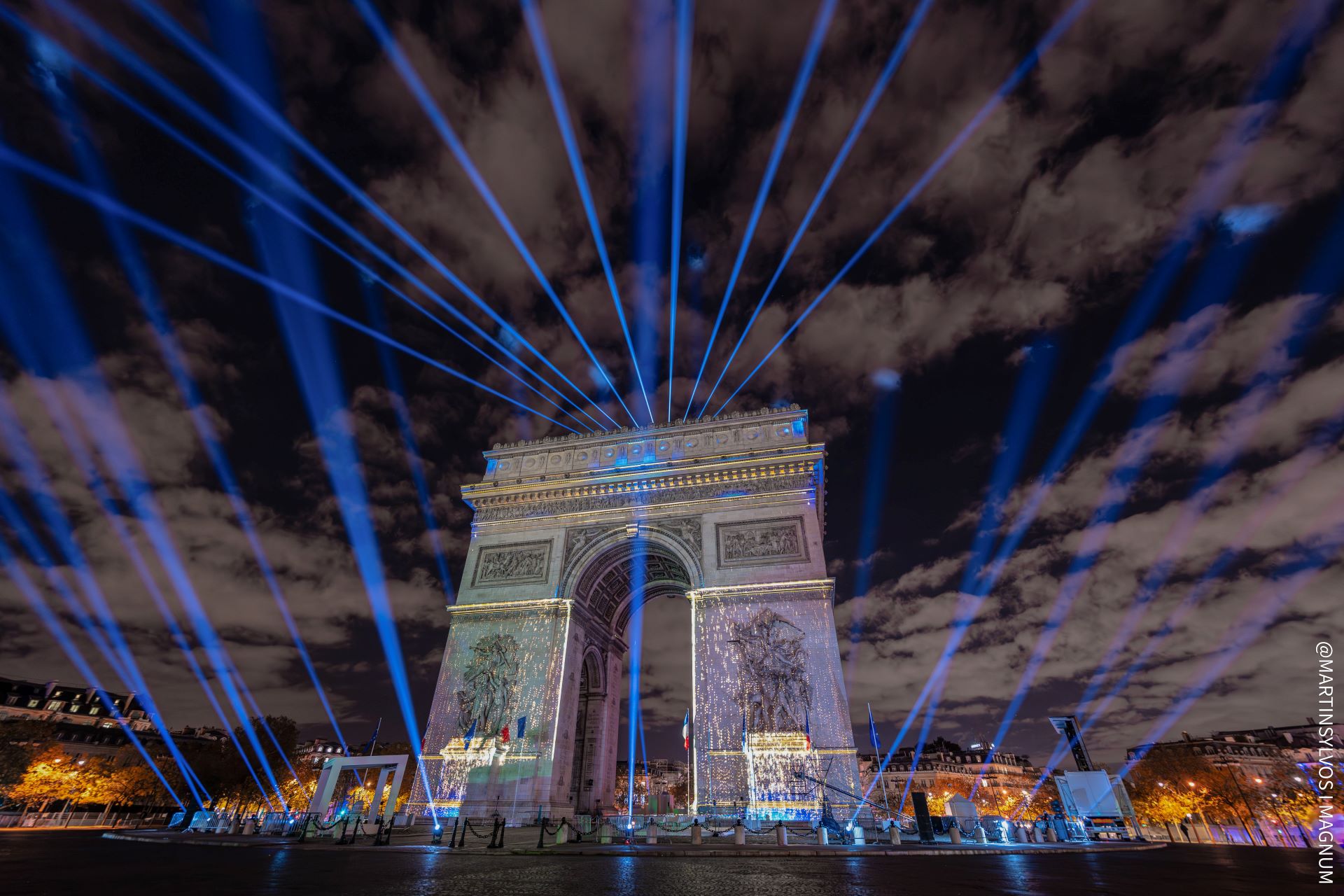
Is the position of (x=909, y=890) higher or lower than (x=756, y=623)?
lower

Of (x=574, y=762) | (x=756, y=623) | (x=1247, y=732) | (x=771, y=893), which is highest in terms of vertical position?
(x=1247, y=732)

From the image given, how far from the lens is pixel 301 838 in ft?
47.5

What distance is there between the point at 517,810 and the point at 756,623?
9972mm

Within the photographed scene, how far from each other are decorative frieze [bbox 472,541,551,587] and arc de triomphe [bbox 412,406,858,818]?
67mm

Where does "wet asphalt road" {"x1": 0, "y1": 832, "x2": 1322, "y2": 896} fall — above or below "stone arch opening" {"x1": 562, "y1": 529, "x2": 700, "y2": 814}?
below

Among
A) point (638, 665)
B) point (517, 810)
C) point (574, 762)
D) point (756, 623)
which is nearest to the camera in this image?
point (517, 810)

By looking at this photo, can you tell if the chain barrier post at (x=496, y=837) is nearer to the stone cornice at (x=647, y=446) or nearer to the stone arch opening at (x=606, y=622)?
the stone arch opening at (x=606, y=622)

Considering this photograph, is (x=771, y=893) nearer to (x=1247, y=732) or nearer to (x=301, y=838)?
(x=301, y=838)

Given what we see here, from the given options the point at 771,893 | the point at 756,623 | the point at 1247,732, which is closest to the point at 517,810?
the point at 756,623

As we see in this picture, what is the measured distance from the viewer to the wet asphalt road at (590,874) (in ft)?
17.4

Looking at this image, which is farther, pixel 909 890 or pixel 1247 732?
pixel 1247 732

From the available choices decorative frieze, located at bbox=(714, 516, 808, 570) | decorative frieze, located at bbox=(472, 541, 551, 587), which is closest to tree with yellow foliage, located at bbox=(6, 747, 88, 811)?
decorative frieze, located at bbox=(472, 541, 551, 587)

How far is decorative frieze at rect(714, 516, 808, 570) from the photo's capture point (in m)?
21.4

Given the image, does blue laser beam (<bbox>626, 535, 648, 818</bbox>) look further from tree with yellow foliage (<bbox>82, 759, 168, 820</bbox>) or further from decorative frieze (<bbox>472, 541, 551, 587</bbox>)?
tree with yellow foliage (<bbox>82, 759, 168, 820</bbox>)
